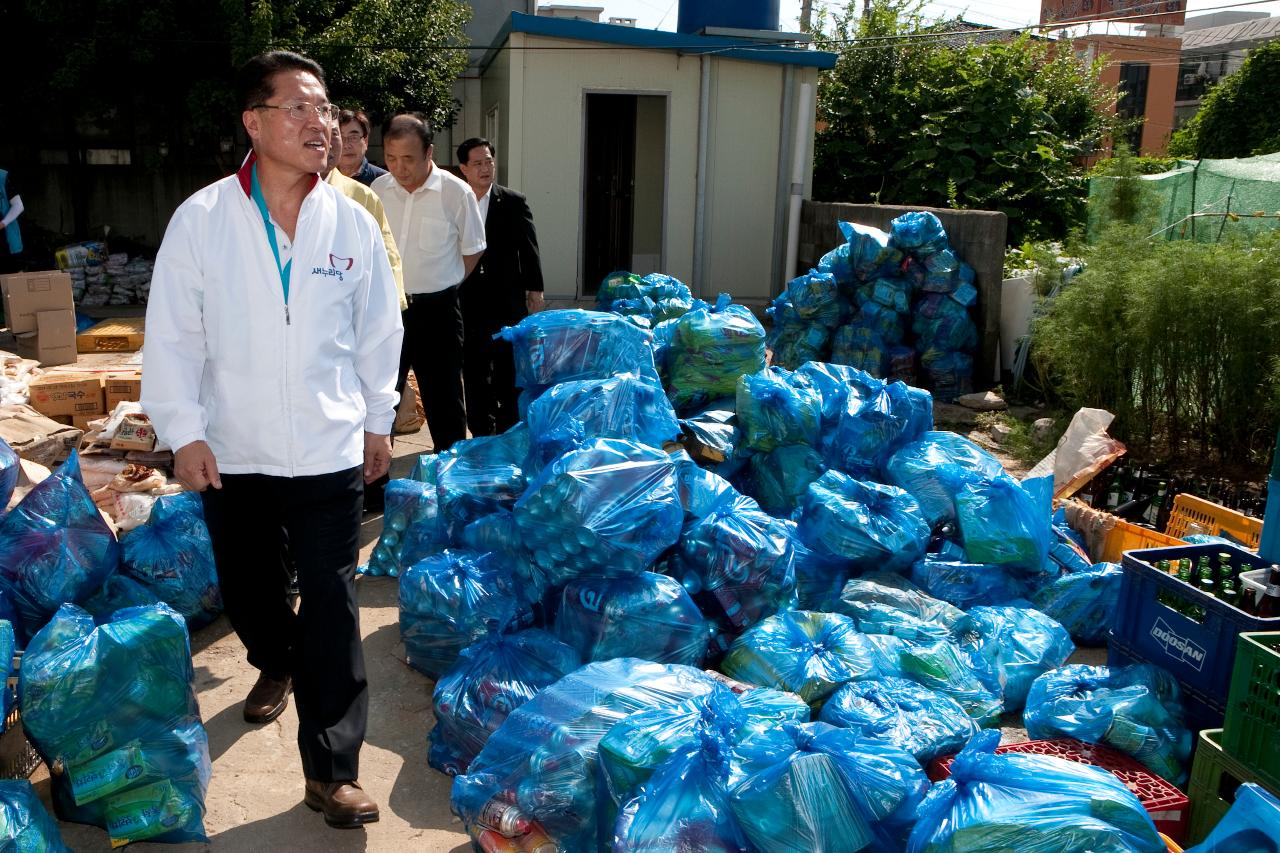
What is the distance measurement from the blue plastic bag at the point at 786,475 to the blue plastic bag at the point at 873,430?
4.5 inches

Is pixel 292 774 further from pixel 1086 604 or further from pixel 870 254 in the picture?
pixel 870 254

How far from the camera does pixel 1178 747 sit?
2.89m

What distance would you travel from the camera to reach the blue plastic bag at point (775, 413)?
14.5 feet

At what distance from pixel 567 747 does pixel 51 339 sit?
7.61 metres

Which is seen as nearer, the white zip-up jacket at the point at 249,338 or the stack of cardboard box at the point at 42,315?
the white zip-up jacket at the point at 249,338

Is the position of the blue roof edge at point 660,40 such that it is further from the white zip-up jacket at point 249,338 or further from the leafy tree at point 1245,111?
the leafy tree at point 1245,111

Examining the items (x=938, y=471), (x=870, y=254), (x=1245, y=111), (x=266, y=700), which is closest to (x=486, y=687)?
(x=266, y=700)

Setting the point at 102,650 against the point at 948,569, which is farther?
the point at 948,569

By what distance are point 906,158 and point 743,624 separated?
1048 centimetres

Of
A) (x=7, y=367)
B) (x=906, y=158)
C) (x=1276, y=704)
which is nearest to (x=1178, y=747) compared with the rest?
(x=1276, y=704)

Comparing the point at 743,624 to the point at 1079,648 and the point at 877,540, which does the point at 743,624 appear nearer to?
the point at 877,540

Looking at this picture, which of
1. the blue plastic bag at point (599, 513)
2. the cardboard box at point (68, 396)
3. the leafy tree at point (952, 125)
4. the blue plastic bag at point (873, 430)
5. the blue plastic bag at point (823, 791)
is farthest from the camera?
the leafy tree at point (952, 125)

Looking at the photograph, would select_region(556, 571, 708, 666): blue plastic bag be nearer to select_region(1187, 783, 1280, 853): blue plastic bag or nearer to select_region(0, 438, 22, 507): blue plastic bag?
select_region(1187, 783, 1280, 853): blue plastic bag

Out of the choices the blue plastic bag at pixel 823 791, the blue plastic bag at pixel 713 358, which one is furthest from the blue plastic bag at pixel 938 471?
the blue plastic bag at pixel 823 791
